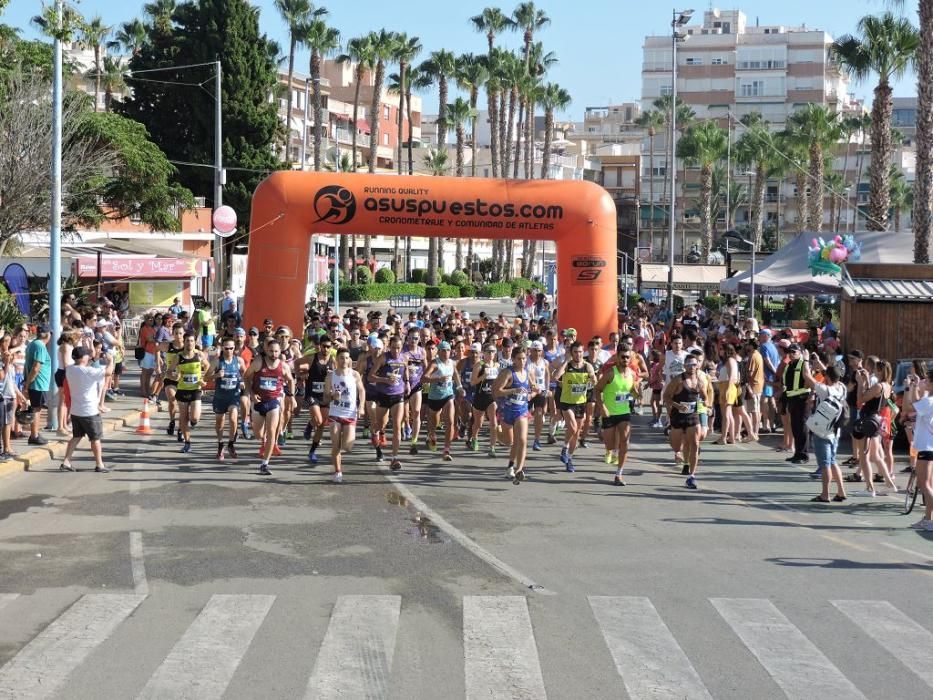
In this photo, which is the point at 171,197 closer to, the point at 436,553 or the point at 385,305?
the point at 385,305

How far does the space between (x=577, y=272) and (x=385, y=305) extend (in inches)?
1394

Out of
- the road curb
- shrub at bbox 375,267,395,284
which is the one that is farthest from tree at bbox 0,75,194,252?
shrub at bbox 375,267,395,284

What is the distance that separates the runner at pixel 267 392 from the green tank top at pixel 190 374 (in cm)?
164

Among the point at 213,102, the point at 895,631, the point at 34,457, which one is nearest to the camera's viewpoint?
the point at 895,631

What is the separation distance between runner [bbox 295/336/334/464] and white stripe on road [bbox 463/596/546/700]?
7.34m

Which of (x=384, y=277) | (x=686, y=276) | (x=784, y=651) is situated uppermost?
(x=384, y=277)

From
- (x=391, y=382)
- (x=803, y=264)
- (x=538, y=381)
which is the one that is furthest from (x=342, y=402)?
(x=803, y=264)

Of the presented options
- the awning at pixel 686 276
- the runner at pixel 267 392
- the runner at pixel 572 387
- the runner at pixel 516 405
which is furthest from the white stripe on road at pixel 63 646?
the awning at pixel 686 276

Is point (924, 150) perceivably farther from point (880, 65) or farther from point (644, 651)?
point (644, 651)

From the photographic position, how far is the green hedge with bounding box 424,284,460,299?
64875mm

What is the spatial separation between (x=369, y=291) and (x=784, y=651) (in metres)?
53.1

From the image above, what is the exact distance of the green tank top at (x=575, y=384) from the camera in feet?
50.9

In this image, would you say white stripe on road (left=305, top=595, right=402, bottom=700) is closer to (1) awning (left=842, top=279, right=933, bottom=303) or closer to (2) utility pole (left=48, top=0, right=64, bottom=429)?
(2) utility pole (left=48, top=0, right=64, bottom=429)

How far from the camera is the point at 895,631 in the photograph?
317 inches
